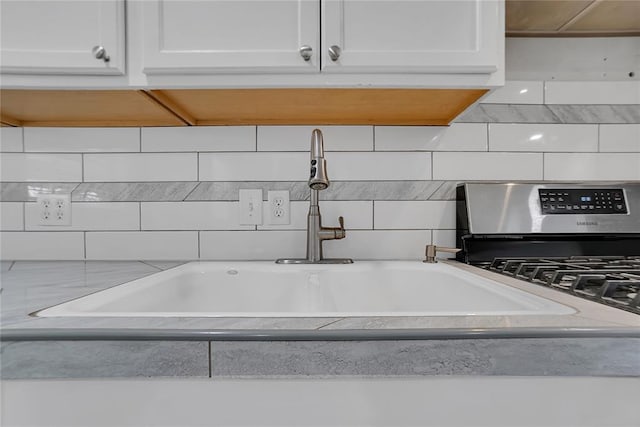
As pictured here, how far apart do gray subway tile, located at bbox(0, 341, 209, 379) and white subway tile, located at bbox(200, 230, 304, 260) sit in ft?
2.32

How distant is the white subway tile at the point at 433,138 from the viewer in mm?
1189

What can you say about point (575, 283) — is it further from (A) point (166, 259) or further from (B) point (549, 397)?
(A) point (166, 259)

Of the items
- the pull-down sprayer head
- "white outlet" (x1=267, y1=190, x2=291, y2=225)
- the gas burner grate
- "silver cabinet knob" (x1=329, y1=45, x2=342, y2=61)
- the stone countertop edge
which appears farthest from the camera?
"white outlet" (x1=267, y1=190, x2=291, y2=225)

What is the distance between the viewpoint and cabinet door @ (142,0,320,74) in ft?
2.84

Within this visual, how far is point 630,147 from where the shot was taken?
1.22 meters

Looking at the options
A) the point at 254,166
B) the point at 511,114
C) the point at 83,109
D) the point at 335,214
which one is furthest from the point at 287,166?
the point at 511,114

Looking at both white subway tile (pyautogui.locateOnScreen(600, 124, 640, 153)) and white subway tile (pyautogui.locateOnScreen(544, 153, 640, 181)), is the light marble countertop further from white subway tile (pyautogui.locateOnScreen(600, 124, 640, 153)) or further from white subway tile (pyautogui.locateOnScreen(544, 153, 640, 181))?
white subway tile (pyautogui.locateOnScreen(600, 124, 640, 153))

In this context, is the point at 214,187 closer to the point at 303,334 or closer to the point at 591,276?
the point at 303,334

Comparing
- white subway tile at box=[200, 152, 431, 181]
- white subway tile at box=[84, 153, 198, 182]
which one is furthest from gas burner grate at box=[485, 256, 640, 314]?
white subway tile at box=[84, 153, 198, 182]

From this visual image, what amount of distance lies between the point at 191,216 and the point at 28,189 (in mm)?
492

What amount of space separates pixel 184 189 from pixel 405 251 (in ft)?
2.24

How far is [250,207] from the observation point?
118 cm

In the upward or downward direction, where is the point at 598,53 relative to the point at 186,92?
upward

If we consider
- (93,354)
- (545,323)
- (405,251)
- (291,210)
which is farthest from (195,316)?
(405,251)
